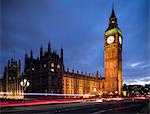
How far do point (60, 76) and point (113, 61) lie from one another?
97.7 feet

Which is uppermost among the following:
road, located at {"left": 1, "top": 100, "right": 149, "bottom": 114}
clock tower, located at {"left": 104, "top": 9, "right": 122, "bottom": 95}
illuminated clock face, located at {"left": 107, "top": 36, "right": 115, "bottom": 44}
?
illuminated clock face, located at {"left": 107, "top": 36, "right": 115, "bottom": 44}

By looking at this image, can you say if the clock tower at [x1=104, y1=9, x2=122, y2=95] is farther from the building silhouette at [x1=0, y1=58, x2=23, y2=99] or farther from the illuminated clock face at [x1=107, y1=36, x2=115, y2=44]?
the building silhouette at [x1=0, y1=58, x2=23, y2=99]

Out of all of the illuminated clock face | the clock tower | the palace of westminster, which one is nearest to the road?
the palace of westminster

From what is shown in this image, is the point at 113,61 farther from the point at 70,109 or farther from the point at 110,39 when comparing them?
the point at 70,109

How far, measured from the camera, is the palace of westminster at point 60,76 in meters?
84.9

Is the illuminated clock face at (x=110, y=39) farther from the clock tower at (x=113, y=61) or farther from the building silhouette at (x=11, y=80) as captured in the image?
the building silhouette at (x=11, y=80)

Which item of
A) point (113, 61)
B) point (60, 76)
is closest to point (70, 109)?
point (60, 76)

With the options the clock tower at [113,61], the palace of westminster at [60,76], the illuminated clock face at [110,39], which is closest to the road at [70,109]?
the palace of westminster at [60,76]

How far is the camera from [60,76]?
87.1 meters

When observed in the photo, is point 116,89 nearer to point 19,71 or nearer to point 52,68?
point 52,68

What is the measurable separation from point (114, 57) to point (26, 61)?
138ft

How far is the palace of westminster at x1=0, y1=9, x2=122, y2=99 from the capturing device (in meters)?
84.9

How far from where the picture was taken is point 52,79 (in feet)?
273

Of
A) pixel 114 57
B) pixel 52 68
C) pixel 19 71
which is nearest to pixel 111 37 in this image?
pixel 114 57
